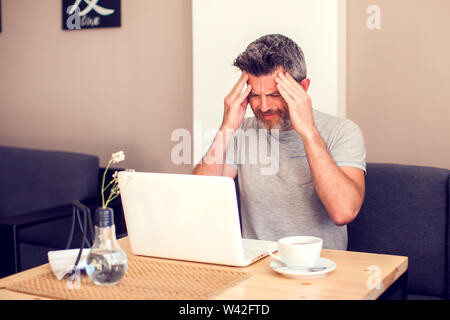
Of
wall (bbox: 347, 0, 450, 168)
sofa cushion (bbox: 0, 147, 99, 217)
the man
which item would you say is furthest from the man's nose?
sofa cushion (bbox: 0, 147, 99, 217)

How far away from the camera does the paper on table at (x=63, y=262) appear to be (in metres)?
1.39

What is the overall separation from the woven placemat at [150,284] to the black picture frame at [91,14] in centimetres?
199

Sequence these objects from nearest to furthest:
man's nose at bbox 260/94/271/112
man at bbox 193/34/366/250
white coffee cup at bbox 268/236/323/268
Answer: white coffee cup at bbox 268/236/323/268
man at bbox 193/34/366/250
man's nose at bbox 260/94/271/112

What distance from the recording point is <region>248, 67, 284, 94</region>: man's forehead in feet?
6.59

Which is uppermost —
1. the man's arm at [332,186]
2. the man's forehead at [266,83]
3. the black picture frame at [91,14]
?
the black picture frame at [91,14]

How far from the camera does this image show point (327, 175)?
1.83 m

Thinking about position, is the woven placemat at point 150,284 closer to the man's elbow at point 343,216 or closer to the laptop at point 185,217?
the laptop at point 185,217

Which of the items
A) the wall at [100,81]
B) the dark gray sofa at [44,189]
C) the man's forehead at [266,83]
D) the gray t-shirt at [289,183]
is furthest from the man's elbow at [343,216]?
the wall at [100,81]

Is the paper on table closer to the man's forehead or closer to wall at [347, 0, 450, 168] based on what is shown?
the man's forehead

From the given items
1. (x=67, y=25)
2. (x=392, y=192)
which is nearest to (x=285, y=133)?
(x=392, y=192)

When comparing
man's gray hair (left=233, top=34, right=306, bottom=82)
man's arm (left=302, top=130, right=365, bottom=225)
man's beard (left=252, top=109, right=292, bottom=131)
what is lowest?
man's arm (left=302, top=130, right=365, bottom=225)

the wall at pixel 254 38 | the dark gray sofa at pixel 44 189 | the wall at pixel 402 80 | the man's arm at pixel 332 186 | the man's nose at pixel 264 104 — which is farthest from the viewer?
the dark gray sofa at pixel 44 189

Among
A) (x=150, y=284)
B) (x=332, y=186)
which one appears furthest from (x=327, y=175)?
(x=150, y=284)

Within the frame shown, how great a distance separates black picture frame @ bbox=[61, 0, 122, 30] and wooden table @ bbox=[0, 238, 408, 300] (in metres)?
1.99
